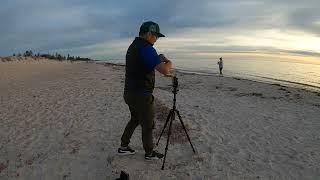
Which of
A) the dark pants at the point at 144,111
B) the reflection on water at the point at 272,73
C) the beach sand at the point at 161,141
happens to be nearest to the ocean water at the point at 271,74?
the reflection on water at the point at 272,73

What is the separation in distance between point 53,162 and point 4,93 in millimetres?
10071

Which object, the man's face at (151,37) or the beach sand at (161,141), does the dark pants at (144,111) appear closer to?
the beach sand at (161,141)

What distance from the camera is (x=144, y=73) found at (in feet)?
26.0

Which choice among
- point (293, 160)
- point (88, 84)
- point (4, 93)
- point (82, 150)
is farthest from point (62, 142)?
point (88, 84)

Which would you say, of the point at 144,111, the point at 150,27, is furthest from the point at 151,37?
the point at 144,111

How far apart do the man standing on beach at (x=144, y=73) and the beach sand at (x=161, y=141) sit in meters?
0.86

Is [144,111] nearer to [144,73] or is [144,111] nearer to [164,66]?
[144,73]

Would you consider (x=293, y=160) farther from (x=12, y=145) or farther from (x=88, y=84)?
(x=88, y=84)

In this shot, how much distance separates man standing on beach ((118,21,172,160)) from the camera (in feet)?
24.7

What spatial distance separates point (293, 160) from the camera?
8.98 meters

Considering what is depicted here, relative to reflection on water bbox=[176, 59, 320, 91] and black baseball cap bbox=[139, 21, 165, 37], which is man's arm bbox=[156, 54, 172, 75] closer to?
black baseball cap bbox=[139, 21, 165, 37]

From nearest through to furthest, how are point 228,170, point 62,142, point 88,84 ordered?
point 228,170
point 62,142
point 88,84

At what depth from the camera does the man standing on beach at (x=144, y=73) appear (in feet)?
24.7

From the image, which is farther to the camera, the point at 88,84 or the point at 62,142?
the point at 88,84
